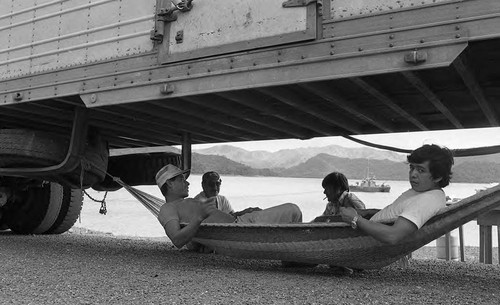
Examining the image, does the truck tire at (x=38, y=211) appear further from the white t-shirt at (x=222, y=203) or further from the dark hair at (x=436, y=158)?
the dark hair at (x=436, y=158)

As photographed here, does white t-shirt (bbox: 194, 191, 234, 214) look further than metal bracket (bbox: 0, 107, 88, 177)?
Yes

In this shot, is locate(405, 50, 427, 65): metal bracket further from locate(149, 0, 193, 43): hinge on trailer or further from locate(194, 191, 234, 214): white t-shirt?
locate(194, 191, 234, 214): white t-shirt

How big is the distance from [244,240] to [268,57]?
1443mm

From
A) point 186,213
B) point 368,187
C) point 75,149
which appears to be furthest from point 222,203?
point 368,187

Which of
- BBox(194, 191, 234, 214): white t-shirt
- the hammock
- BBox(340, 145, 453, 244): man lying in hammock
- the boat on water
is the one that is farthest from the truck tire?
the boat on water

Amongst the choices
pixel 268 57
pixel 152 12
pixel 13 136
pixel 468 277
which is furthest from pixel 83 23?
pixel 468 277

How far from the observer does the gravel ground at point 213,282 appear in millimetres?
3162

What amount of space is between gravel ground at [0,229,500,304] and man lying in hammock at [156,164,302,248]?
0.35 m

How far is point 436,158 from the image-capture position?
342 centimetres

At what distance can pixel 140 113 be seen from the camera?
5027 mm

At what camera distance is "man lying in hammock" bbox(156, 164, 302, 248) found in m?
4.07

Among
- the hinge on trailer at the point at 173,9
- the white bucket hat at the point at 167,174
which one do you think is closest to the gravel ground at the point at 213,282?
the white bucket hat at the point at 167,174

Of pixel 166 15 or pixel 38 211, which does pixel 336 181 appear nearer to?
pixel 166 15

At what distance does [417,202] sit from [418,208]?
0.05m
